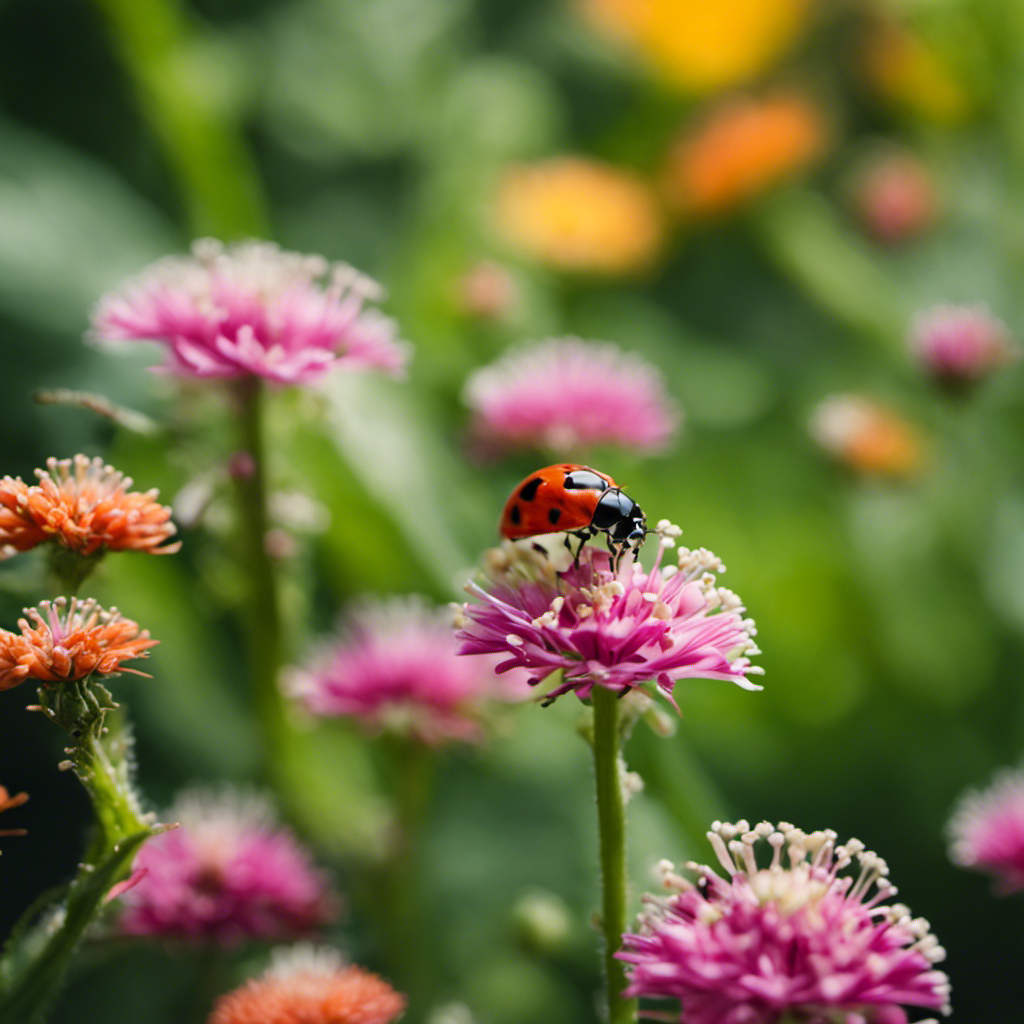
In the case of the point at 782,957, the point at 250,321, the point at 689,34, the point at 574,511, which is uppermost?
the point at 689,34

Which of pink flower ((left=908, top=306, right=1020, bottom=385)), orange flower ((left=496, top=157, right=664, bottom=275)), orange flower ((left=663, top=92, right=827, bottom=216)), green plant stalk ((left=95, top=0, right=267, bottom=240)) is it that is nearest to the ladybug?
pink flower ((left=908, top=306, right=1020, bottom=385))

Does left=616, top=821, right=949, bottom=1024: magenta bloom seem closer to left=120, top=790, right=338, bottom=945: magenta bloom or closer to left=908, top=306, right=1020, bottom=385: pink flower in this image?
left=120, top=790, right=338, bottom=945: magenta bloom

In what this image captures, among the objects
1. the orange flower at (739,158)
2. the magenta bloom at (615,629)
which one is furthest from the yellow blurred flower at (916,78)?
the magenta bloom at (615,629)

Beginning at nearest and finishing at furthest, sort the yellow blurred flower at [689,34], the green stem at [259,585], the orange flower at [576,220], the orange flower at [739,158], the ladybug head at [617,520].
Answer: the ladybug head at [617,520] → the green stem at [259,585] → the orange flower at [576,220] → the orange flower at [739,158] → the yellow blurred flower at [689,34]

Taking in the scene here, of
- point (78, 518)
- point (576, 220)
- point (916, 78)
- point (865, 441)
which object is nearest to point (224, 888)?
point (78, 518)

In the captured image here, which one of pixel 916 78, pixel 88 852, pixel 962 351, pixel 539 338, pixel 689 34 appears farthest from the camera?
pixel 689 34

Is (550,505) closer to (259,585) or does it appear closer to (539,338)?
(259,585)

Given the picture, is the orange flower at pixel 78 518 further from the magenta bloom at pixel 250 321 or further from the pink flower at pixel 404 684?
the pink flower at pixel 404 684

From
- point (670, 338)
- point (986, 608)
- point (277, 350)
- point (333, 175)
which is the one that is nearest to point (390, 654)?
point (277, 350)
